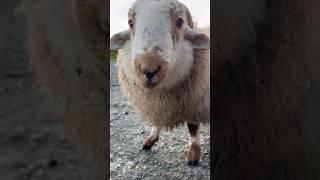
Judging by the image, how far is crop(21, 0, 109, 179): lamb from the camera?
3.59 feet

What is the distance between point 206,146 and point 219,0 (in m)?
2.56

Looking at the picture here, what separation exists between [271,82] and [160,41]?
1532mm

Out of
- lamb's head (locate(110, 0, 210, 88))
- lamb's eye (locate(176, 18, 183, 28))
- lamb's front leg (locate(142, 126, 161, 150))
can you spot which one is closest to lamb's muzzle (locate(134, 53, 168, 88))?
lamb's head (locate(110, 0, 210, 88))

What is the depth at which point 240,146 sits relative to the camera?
3.82ft

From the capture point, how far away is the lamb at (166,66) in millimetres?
2619

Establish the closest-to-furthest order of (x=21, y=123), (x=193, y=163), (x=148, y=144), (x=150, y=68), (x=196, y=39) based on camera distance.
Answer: (x=21, y=123) < (x=150, y=68) < (x=196, y=39) < (x=193, y=163) < (x=148, y=144)

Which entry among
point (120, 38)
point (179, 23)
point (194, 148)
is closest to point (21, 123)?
point (179, 23)

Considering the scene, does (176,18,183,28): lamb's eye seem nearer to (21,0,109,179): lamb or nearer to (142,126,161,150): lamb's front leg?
(142,126,161,150): lamb's front leg

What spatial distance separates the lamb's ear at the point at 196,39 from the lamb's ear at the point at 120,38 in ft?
1.40

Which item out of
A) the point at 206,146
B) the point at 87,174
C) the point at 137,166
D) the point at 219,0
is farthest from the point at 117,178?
the point at 219,0

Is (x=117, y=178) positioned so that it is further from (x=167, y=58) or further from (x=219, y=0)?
(x=219, y=0)

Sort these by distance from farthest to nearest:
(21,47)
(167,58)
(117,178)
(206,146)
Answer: (206,146) → (117,178) → (167,58) → (21,47)

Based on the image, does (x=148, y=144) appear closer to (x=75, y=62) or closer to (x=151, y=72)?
(x=151, y=72)

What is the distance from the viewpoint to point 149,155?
136 inches
